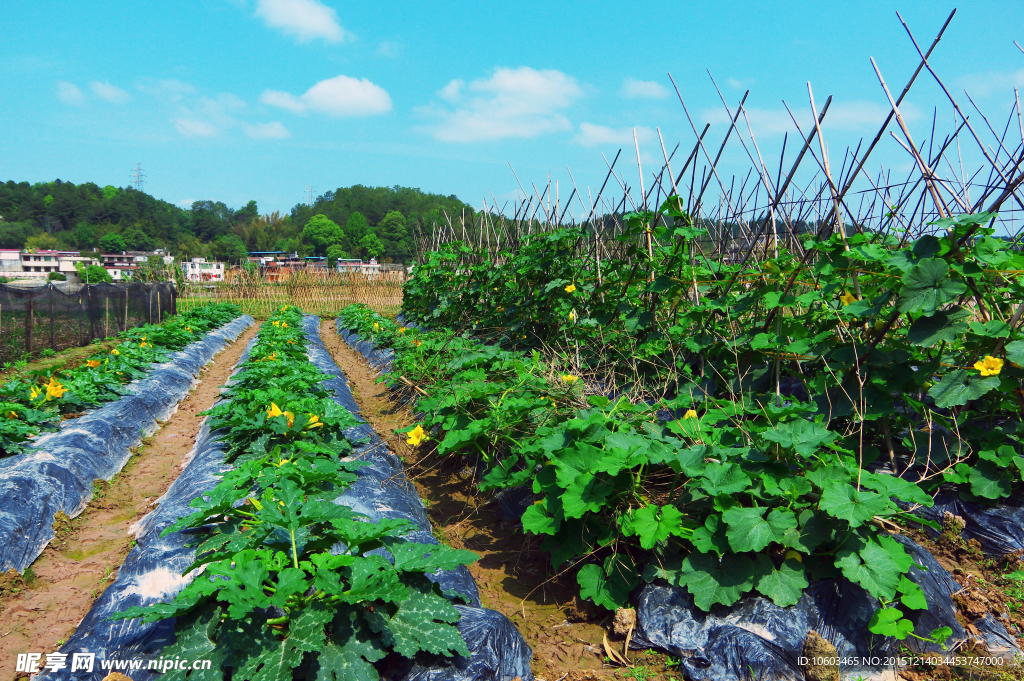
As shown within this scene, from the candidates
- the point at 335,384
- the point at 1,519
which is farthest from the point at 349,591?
the point at 335,384

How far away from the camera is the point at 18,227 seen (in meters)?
97.2

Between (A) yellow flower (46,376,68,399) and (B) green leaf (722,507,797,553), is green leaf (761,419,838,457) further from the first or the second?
(A) yellow flower (46,376,68,399)

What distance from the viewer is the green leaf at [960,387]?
103 inches

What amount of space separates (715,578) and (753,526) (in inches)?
11.7

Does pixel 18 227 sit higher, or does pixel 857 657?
pixel 18 227

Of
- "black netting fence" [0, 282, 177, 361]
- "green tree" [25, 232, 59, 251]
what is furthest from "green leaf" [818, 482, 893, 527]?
"green tree" [25, 232, 59, 251]

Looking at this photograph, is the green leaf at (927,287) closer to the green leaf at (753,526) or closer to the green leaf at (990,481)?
the green leaf at (990,481)

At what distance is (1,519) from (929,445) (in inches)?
202

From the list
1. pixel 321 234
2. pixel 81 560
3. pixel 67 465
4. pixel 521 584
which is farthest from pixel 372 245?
pixel 521 584

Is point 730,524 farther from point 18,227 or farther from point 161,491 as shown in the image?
point 18,227

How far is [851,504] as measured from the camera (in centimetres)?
210

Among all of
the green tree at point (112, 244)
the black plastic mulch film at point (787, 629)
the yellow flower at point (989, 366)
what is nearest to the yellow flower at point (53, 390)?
the black plastic mulch film at point (787, 629)

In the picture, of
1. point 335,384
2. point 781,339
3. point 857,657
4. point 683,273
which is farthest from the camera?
point 335,384

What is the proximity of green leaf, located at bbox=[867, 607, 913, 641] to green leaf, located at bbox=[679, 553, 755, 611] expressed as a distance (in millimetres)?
426
